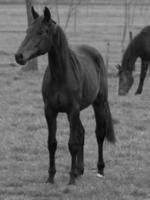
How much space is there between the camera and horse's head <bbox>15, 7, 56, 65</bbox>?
5656 mm

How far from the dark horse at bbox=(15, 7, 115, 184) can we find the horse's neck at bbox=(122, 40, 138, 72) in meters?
8.00

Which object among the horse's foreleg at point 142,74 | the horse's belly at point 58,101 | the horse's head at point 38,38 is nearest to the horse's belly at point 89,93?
the horse's belly at point 58,101

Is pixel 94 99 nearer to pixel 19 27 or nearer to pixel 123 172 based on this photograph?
pixel 123 172

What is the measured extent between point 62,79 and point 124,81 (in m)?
8.27

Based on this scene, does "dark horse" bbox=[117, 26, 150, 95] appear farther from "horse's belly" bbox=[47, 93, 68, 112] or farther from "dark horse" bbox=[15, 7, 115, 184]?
"horse's belly" bbox=[47, 93, 68, 112]

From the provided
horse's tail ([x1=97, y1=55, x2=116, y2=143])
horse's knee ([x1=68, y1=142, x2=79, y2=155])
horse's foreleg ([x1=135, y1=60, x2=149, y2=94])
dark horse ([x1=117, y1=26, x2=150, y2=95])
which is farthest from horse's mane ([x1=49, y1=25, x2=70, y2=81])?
dark horse ([x1=117, y1=26, x2=150, y2=95])

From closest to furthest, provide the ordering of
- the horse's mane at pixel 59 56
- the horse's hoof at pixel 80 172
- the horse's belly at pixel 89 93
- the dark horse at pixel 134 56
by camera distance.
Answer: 1. the horse's mane at pixel 59 56
2. the horse's belly at pixel 89 93
3. the horse's hoof at pixel 80 172
4. the dark horse at pixel 134 56

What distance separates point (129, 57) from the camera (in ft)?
48.6

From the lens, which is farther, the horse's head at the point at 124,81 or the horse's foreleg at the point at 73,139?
the horse's head at the point at 124,81

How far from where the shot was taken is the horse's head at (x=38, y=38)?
5.66m

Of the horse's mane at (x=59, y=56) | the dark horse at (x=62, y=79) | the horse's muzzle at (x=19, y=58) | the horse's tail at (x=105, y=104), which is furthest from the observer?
the horse's tail at (x=105, y=104)

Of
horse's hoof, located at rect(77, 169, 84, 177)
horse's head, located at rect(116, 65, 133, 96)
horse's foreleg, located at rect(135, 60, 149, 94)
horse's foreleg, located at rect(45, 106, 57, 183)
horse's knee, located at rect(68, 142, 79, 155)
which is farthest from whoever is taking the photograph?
horse's foreleg, located at rect(135, 60, 149, 94)

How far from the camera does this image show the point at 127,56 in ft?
48.5

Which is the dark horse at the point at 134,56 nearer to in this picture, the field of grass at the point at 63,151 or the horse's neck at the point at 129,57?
the horse's neck at the point at 129,57
